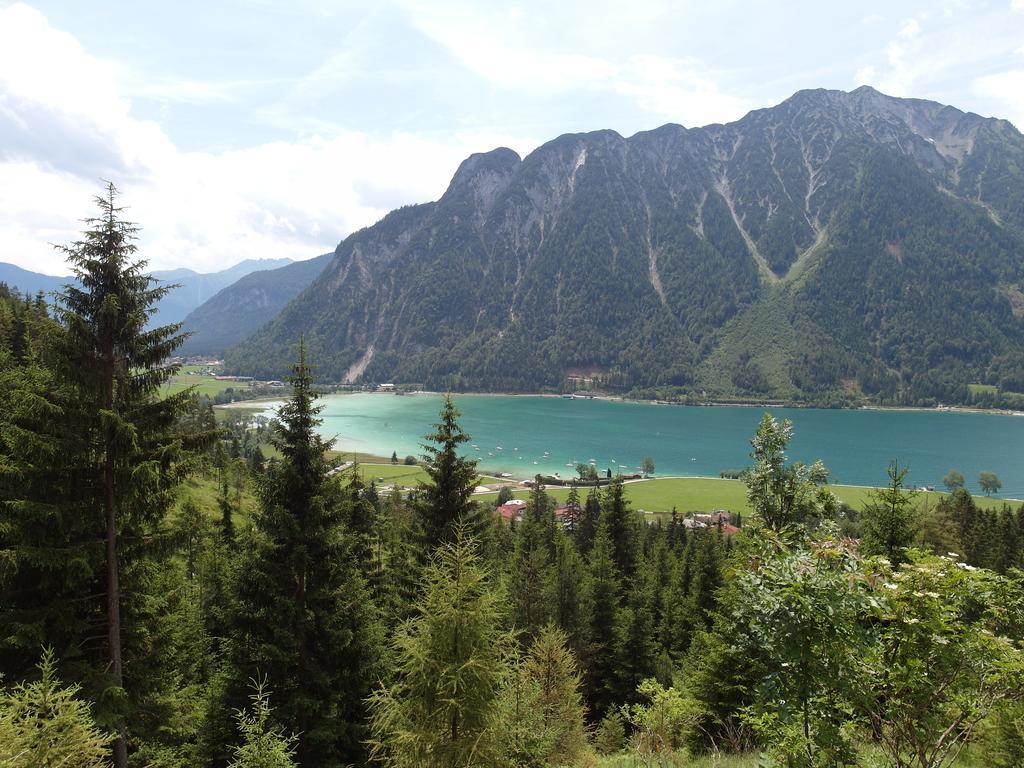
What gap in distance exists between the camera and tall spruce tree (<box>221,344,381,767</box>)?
11.7m

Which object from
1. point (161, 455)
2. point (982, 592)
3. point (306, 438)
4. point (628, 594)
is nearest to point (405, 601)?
point (306, 438)

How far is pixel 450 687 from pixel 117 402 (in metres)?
7.98

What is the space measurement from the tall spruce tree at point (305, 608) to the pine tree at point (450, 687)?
4.03 m

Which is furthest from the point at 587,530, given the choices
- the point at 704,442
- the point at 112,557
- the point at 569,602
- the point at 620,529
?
the point at 704,442

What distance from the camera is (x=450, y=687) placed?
8.09 m

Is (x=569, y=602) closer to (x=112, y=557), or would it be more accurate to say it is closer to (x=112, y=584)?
(x=112, y=584)

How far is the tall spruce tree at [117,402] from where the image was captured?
31.2 feet

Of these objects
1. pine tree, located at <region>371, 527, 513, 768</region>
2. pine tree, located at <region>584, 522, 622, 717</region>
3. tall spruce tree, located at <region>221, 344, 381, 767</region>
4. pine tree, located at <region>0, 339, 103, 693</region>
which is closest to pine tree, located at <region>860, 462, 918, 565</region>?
pine tree, located at <region>371, 527, 513, 768</region>

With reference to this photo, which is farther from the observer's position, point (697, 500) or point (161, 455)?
point (697, 500)

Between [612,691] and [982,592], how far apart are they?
23.5 metres

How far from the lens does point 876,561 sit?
5586 millimetres

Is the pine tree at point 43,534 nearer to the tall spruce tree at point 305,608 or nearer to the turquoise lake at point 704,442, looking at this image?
the tall spruce tree at point 305,608

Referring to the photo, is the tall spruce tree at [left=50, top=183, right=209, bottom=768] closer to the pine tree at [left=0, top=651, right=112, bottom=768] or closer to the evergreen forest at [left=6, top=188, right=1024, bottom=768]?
the evergreen forest at [left=6, top=188, right=1024, bottom=768]

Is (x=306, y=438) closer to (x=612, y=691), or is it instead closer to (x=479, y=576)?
(x=479, y=576)
